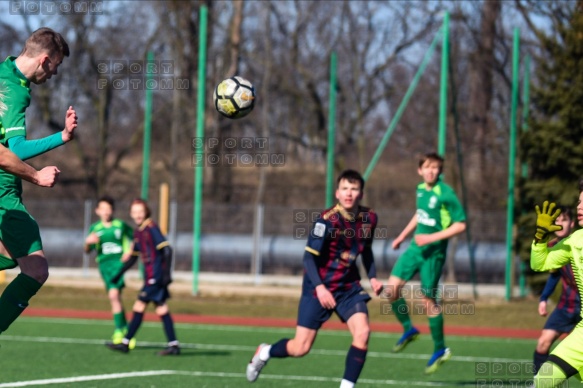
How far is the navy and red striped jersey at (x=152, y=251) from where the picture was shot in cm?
1215

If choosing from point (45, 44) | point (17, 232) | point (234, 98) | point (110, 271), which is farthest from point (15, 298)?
point (110, 271)

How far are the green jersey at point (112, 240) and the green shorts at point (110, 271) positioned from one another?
54mm

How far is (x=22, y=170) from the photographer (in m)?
6.27

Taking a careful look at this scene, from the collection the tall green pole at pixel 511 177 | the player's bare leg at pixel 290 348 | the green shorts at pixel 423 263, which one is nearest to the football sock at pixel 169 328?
the green shorts at pixel 423 263

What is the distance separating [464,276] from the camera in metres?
22.7

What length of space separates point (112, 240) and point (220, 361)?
9.12 ft

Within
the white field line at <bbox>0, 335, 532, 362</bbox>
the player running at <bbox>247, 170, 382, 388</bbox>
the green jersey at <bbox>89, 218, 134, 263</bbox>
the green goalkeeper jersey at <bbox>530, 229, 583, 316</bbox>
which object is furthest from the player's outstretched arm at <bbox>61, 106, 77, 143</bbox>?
the green jersey at <bbox>89, 218, 134, 263</bbox>

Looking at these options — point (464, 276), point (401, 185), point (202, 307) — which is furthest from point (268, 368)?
point (401, 185)

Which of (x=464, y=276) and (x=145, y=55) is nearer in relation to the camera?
(x=464, y=276)

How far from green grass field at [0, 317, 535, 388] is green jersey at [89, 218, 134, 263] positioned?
3.80 feet

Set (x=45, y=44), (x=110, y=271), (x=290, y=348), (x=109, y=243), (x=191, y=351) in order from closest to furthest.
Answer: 1. (x=45, y=44)
2. (x=290, y=348)
3. (x=191, y=351)
4. (x=110, y=271)
5. (x=109, y=243)

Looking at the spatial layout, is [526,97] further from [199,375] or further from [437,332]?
[199,375]

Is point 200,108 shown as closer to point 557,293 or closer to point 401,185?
point 557,293

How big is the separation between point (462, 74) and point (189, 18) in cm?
720
